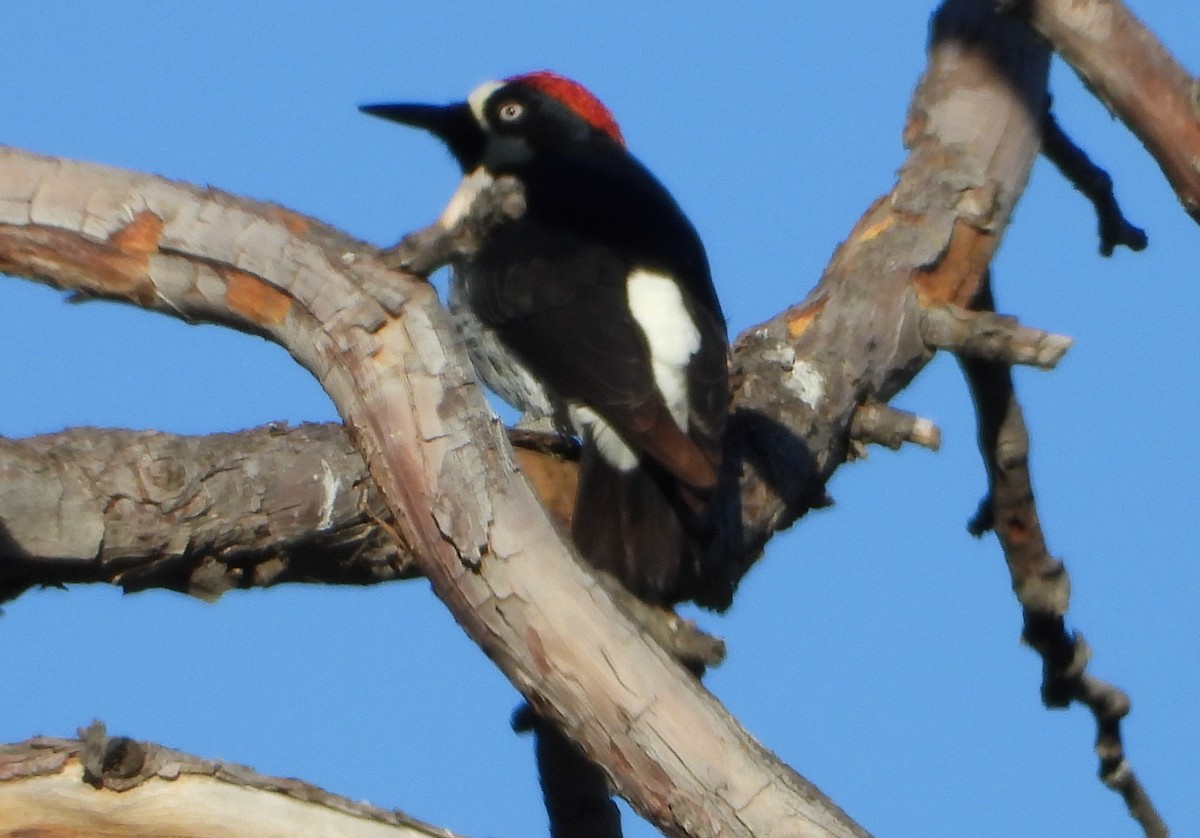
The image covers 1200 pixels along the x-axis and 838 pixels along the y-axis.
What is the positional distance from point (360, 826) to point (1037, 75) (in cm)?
274

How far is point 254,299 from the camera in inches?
112

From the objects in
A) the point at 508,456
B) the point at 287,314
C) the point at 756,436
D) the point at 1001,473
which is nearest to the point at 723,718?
the point at 508,456

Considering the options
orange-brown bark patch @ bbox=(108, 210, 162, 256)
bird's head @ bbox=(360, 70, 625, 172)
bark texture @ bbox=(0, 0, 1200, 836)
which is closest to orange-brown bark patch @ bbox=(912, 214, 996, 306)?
bark texture @ bbox=(0, 0, 1200, 836)

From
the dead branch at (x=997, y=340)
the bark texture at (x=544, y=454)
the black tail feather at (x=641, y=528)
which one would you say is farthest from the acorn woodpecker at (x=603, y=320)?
the dead branch at (x=997, y=340)

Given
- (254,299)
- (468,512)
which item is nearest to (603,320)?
(254,299)

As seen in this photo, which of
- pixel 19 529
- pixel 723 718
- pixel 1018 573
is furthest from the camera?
pixel 1018 573

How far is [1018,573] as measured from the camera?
14.1 feet

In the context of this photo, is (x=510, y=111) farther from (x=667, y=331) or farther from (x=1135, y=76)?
(x=1135, y=76)

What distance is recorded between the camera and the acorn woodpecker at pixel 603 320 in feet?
11.8

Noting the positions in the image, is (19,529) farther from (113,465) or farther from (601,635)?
(601,635)

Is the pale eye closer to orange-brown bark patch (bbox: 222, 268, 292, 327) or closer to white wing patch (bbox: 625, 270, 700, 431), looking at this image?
white wing patch (bbox: 625, 270, 700, 431)

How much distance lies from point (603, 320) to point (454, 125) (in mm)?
1486

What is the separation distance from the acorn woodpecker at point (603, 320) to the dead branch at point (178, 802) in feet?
3.22

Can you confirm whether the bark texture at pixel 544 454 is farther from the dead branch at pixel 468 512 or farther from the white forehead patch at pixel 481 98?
the white forehead patch at pixel 481 98
